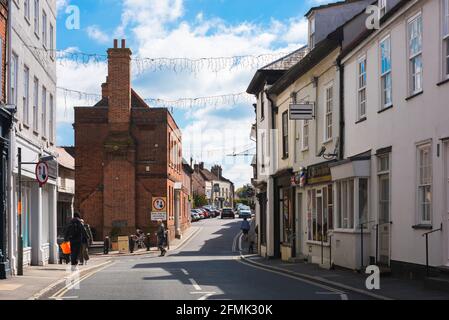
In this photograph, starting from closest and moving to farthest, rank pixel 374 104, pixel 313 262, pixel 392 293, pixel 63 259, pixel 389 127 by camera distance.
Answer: pixel 392 293 < pixel 389 127 < pixel 374 104 < pixel 313 262 < pixel 63 259

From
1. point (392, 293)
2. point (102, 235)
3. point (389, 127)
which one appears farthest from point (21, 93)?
point (102, 235)

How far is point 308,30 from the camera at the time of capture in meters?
29.7

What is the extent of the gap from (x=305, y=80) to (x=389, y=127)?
897 centimetres

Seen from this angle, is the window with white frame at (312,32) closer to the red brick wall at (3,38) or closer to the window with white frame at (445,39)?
the red brick wall at (3,38)

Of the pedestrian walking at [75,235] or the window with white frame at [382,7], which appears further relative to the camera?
the pedestrian walking at [75,235]

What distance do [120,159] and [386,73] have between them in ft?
95.7

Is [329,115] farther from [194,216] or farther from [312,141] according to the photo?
[194,216]

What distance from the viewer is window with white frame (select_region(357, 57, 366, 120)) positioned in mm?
20516

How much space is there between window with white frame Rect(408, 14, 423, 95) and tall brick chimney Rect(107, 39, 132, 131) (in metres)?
29.3

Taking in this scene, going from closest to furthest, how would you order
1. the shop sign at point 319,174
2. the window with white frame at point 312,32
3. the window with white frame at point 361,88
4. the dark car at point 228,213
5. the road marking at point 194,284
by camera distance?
1. the road marking at point 194,284
2. the window with white frame at point 361,88
3. the shop sign at point 319,174
4. the window with white frame at point 312,32
5. the dark car at point 228,213

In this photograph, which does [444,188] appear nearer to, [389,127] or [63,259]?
[389,127]

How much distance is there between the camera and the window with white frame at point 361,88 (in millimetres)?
20516

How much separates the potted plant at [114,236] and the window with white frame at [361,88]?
83.0ft

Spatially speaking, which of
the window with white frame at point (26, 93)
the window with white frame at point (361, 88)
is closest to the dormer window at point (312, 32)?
the window with white frame at point (361, 88)
